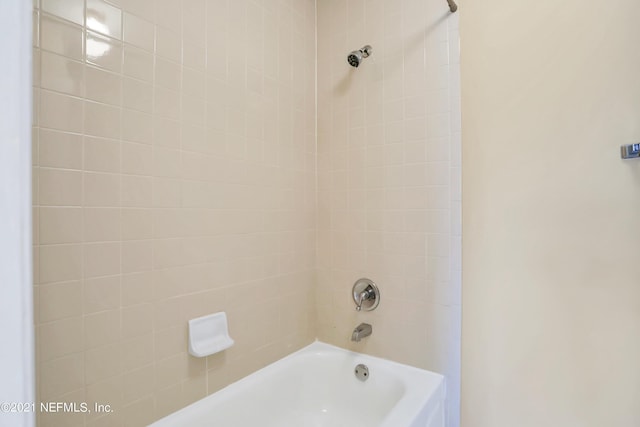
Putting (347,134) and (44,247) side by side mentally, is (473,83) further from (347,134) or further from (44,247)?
(44,247)

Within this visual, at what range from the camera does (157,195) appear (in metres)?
1.03

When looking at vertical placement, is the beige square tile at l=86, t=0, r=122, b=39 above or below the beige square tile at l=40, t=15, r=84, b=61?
above

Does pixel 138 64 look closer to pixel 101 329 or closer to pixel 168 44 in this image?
pixel 168 44

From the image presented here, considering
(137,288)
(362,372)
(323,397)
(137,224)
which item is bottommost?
(323,397)

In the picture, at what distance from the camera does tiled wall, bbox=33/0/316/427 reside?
Result: 82 cm

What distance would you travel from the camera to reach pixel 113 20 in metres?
0.92

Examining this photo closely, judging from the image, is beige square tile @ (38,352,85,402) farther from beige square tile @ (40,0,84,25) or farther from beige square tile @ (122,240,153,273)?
beige square tile @ (40,0,84,25)

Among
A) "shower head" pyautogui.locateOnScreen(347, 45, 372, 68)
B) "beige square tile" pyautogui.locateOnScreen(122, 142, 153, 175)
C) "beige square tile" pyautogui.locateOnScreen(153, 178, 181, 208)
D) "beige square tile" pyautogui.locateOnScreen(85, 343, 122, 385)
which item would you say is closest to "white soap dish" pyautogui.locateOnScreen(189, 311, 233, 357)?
"beige square tile" pyautogui.locateOnScreen(85, 343, 122, 385)

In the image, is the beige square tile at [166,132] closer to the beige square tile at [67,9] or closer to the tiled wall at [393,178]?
the beige square tile at [67,9]

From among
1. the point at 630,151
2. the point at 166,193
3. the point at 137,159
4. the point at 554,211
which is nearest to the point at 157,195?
the point at 166,193

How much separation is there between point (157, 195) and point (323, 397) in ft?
4.16

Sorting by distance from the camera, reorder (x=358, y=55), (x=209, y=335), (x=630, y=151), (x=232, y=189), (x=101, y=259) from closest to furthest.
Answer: (x=630, y=151) < (x=101, y=259) < (x=209, y=335) < (x=232, y=189) < (x=358, y=55)

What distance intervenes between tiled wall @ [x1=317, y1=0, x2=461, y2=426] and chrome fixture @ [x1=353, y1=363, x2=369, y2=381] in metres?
0.10

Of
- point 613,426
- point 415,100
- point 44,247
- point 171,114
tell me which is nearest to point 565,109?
point 415,100
